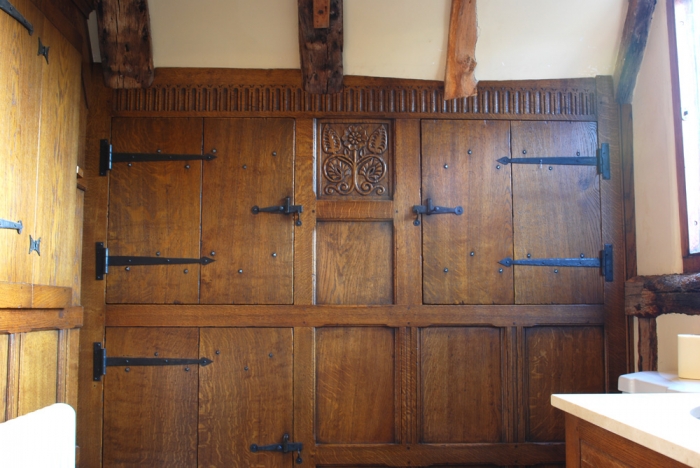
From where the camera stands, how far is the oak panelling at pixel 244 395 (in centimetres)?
334

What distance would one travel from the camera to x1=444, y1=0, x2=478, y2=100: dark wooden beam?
3400mm

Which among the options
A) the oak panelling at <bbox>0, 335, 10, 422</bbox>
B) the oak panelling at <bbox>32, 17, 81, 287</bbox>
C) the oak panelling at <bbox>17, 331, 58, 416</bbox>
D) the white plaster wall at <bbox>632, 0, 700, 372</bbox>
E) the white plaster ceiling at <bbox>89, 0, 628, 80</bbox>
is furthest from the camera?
the white plaster ceiling at <bbox>89, 0, 628, 80</bbox>

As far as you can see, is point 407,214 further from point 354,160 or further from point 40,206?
point 40,206

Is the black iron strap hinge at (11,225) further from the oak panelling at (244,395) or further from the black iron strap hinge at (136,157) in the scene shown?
the oak panelling at (244,395)

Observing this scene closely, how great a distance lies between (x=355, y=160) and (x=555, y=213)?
1098mm

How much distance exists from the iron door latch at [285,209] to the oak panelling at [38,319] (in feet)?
3.30

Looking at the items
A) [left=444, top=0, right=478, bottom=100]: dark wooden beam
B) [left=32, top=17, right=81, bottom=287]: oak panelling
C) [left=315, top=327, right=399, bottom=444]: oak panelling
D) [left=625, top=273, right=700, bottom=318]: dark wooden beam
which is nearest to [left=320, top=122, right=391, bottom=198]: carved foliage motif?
[left=444, top=0, right=478, bottom=100]: dark wooden beam

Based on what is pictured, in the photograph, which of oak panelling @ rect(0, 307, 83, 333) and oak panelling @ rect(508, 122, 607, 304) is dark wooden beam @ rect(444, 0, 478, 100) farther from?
oak panelling @ rect(0, 307, 83, 333)

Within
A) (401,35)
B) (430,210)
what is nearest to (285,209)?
(430,210)

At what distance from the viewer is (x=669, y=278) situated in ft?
10.2

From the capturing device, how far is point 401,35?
3.47 metres

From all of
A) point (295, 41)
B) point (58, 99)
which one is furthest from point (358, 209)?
point (58, 99)

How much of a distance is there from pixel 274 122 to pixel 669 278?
209 cm

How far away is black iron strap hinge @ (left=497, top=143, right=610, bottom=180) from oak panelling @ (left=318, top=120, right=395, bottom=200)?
0.62 metres
